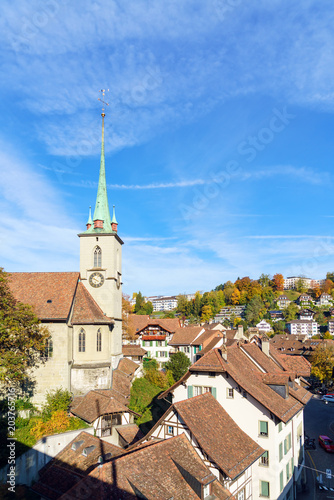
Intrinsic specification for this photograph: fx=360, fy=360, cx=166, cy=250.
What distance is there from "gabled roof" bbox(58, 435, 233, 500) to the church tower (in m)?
22.9

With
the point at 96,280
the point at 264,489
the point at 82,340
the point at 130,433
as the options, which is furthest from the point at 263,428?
the point at 96,280

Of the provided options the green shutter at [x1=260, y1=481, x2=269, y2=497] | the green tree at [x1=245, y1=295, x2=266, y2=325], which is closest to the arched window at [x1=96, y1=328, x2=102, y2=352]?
the green shutter at [x1=260, y1=481, x2=269, y2=497]

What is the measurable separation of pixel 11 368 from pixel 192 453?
535 inches

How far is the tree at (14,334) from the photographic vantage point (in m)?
25.0

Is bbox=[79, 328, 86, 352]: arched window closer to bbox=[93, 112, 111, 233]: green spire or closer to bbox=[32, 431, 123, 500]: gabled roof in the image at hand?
bbox=[32, 431, 123, 500]: gabled roof

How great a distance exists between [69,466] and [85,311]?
1595 cm

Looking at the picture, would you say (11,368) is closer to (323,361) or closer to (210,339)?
(210,339)

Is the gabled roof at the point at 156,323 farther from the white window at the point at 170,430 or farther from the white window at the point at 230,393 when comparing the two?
the white window at the point at 170,430

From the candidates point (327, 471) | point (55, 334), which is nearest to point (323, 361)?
point (327, 471)

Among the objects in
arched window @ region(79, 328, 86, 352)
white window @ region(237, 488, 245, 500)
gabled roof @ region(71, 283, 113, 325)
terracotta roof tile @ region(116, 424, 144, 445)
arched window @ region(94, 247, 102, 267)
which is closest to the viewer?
white window @ region(237, 488, 245, 500)

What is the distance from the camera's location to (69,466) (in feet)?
80.2

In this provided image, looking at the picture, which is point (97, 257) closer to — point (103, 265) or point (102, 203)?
point (103, 265)

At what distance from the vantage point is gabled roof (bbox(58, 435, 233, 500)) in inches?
620

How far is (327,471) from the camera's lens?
1244 inches
